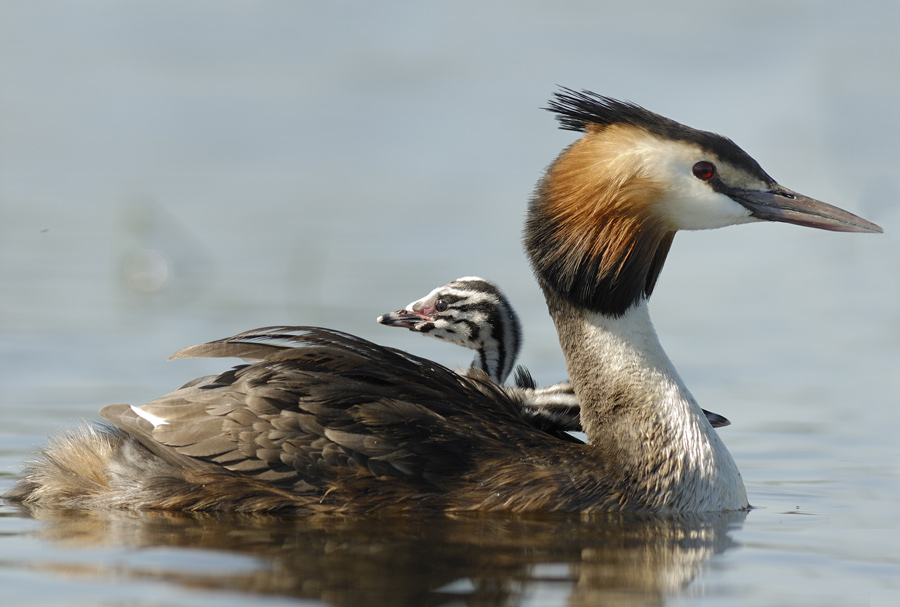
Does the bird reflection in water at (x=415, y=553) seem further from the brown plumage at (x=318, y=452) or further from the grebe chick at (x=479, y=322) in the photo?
the grebe chick at (x=479, y=322)

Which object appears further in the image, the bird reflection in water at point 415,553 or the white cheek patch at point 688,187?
the white cheek patch at point 688,187

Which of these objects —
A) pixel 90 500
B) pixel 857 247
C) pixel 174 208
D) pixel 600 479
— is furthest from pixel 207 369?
pixel 857 247

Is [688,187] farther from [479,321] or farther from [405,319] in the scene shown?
[405,319]

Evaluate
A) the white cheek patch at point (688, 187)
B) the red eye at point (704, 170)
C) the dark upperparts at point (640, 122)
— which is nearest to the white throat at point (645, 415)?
the white cheek patch at point (688, 187)

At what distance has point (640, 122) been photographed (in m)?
7.71

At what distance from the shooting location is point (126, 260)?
1543cm

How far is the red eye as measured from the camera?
25.2 ft

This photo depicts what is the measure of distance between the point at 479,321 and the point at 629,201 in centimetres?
157

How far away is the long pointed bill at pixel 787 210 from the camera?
7.76 m

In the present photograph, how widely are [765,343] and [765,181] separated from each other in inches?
216

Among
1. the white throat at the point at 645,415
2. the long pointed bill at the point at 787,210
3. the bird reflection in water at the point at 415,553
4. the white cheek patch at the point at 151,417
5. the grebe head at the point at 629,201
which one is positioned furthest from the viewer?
the long pointed bill at the point at 787,210

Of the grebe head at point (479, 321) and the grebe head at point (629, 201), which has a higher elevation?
the grebe head at point (629, 201)

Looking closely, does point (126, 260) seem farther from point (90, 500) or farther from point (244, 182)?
point (90, 500)

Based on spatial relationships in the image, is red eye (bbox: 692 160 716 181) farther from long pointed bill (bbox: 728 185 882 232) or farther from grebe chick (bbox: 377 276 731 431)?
grebe chick (bbox: 377 276 731 431)
